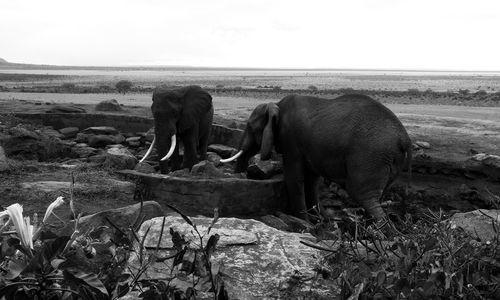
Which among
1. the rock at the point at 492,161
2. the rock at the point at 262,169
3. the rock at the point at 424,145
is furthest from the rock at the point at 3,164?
the rock at the point at 492,161

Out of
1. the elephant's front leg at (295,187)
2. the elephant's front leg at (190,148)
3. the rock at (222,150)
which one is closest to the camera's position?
the elephant's front leg at (295,187)

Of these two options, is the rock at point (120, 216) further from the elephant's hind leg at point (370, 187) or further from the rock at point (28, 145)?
the rock at point (28, 145)

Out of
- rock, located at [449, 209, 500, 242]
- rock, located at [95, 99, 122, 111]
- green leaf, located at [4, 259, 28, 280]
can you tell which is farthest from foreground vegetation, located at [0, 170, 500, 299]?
rock, located at [95, 99, 122, 111]

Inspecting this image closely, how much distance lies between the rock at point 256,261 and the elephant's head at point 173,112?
27.9 feet

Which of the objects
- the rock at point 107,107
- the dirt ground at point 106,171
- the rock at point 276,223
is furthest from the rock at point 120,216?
the rock at point 107,107

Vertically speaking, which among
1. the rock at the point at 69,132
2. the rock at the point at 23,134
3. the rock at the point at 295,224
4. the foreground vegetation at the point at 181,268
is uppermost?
the foreground vegetation at the point at 181,268

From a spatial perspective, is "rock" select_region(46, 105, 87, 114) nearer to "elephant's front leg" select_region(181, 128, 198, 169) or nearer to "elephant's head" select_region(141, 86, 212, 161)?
"elephant's head" select_region(141, 86, 212, 161)

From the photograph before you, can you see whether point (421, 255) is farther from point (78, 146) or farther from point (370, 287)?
point (78, 146)

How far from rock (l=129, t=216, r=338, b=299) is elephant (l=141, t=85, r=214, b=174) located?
8.50 meters

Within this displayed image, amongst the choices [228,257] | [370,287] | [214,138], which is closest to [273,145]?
[214,138]

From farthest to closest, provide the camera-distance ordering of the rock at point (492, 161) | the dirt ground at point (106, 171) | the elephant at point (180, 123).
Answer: the elephant at point (180, 123), the rock at point (492, 161), the dirt ground at point (106, 171)

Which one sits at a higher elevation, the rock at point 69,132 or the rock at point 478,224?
the rock at point 478,224

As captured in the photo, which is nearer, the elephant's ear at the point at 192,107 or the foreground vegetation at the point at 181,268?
the foreground vegetation at the point at 181,268

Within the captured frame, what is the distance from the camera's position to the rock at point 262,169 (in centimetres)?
1027
